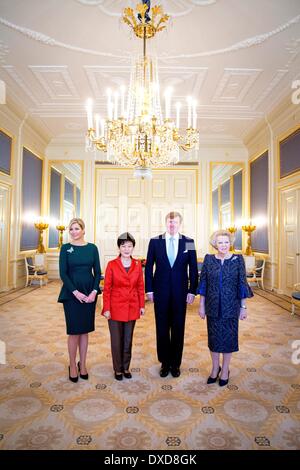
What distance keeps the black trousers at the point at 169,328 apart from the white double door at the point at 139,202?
256 inches

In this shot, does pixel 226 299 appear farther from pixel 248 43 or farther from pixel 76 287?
pixel 248 43

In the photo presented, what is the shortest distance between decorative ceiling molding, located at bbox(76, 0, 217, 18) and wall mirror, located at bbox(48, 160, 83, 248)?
18.2ft

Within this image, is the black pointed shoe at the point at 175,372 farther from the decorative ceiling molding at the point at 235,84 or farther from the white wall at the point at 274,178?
the decorative ceiling molding at the point at 235,84

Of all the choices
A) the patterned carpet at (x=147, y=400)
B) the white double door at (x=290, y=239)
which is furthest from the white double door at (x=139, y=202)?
the patterned carpet at (x=147, y=400)

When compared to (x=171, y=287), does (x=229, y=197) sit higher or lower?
higher

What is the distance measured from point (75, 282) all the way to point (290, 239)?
5666 millimetres

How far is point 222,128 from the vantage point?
809cm

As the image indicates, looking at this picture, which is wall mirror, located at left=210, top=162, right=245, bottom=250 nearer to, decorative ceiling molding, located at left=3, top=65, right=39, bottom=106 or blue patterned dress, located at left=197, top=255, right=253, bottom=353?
decorative ceiling molding, located at left=3, top=65, right=39, bottom=106

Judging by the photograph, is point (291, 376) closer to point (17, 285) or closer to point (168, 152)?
point (168, 152)

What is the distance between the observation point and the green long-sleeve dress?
2.56 metres

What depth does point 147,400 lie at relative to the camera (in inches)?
90.7

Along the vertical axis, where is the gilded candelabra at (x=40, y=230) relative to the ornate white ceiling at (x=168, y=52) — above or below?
below

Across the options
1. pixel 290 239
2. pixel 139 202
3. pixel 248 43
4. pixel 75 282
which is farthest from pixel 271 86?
pixel 75 282

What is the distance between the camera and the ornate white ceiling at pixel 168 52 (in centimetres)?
403
